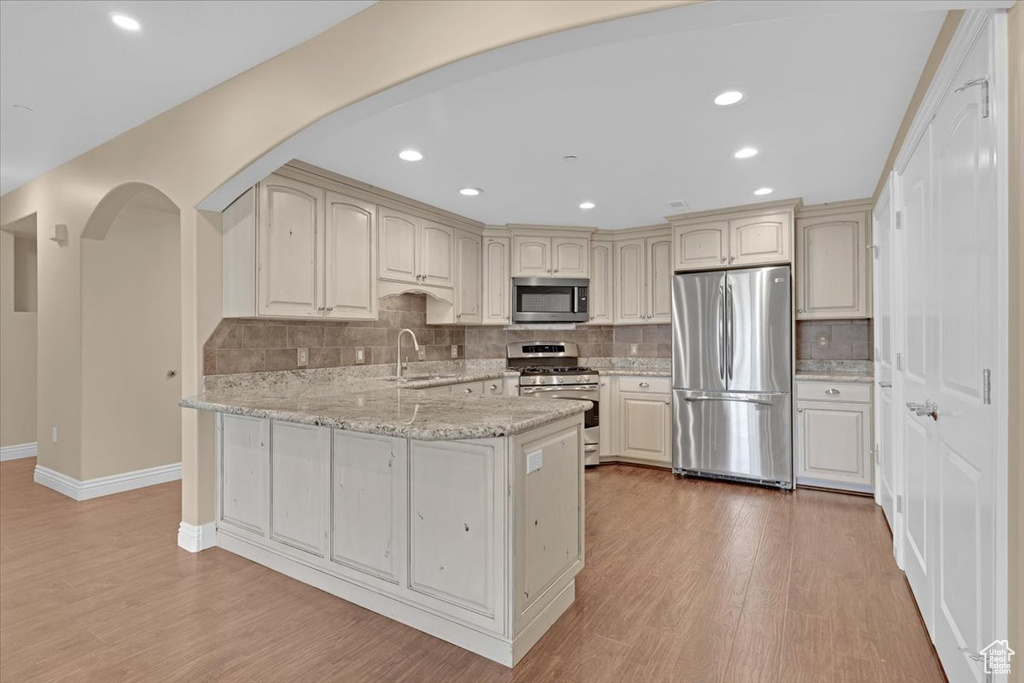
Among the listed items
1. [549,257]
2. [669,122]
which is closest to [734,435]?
[549,257]

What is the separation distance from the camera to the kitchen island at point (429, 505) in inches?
76.9

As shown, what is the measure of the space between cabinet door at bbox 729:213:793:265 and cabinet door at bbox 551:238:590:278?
57.3 inches

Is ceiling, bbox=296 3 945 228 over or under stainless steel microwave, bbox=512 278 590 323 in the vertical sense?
over

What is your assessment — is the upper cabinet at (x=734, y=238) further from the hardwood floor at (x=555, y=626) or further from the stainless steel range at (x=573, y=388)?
the hardwood floor at (x=555, y=626)

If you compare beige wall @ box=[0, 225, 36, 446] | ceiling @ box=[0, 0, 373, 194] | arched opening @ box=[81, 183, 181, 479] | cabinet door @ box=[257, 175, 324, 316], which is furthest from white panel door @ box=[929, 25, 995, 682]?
beige wall @ box=[0, 225, 36, 446]

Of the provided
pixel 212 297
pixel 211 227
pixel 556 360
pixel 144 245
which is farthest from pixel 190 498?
pixel 556 360

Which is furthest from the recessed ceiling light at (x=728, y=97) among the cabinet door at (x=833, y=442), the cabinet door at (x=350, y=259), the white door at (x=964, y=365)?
the cabinet door at (x=833, y=442)

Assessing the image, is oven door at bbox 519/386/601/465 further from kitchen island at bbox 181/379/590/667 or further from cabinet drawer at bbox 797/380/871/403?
kitchen island at bbox 181/379/590/667

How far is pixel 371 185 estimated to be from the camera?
385 cm

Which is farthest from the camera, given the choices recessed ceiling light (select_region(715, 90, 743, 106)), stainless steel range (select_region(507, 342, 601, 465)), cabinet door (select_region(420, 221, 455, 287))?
stainless steel range (select_region(507, 342, 601, 465))

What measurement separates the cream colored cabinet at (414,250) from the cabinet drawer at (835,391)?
3.25m

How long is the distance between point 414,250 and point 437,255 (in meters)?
0.32

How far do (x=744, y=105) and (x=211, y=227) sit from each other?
3.01 meters

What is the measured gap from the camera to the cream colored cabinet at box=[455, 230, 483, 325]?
16.1 ft
